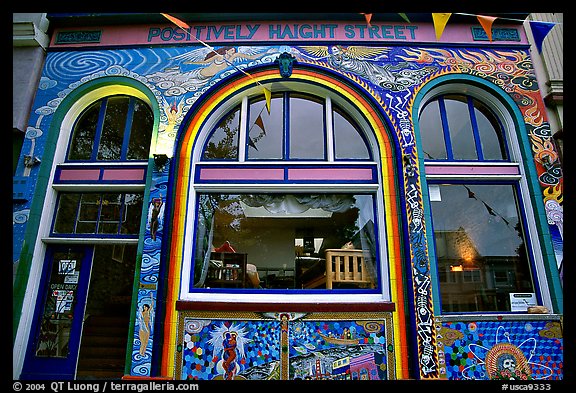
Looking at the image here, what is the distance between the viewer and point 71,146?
299 inches

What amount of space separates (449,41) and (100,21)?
7.57 m

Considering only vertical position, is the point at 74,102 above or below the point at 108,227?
above

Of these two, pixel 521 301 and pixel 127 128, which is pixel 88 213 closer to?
pixel 127 128

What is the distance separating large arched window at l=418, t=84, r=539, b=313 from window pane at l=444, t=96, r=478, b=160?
0.04 feet

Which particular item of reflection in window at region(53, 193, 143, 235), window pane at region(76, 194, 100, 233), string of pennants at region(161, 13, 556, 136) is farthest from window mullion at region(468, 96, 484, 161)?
window pane at region(76, 194, 100, 233)

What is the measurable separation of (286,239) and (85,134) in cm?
485

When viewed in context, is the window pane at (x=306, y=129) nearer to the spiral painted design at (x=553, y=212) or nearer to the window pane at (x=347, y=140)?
the window pane at (x=347, y=140)

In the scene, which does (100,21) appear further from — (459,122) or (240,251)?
(459,122)

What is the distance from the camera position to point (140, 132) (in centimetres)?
762

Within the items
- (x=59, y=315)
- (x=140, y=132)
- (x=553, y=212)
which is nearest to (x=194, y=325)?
(x=59, y=315)

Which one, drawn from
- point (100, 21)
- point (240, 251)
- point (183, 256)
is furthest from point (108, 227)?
point (100, 21)

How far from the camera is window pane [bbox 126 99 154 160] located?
745 centimetres

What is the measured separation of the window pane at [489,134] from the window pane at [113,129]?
744 centimetres

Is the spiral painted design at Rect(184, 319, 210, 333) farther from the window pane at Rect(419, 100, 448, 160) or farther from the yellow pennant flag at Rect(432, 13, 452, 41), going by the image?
the yellow pennant flag at Rect(432, 13, 452, 41)
